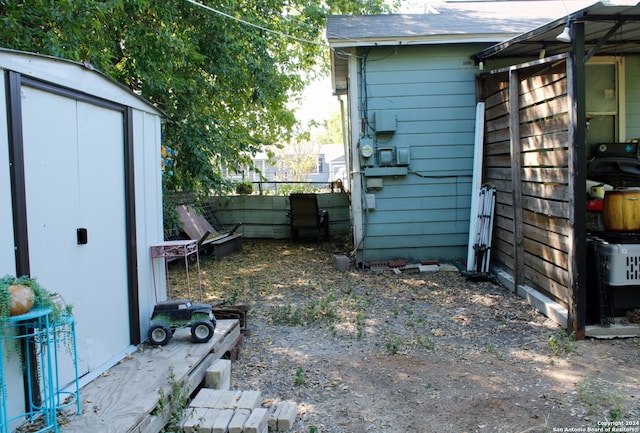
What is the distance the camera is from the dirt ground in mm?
3312

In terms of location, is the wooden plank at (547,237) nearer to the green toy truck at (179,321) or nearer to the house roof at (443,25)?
the house roof at (443,25)

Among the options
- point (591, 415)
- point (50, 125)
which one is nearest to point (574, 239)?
point (591, 415)

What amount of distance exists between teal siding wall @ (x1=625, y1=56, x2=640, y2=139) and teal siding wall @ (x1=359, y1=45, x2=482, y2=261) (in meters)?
2.00

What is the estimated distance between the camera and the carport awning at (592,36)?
446 cm

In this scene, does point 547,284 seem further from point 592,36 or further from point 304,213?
point 304,213

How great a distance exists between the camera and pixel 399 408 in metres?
3.47

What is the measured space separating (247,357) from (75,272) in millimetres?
1769

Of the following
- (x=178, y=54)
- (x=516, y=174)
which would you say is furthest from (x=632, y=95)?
(x=178, y=54)

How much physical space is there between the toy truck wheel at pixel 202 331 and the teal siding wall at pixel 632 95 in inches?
249

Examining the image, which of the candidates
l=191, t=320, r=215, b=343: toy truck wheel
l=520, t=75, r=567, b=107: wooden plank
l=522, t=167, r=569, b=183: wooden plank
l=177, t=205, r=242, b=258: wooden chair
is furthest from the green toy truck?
l=177, t=205, r=242, b=258: wooden chair

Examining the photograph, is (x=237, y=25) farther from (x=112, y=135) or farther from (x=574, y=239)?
(x=574, y=239)

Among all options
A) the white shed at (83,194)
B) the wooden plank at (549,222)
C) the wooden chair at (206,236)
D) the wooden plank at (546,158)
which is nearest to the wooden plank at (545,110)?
the wooden plank at (546,158)

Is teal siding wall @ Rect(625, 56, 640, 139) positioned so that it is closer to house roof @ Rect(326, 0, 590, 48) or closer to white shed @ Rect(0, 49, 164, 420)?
house roof @ Rect(326, 0, 590, 48)

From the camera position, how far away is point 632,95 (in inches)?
285
